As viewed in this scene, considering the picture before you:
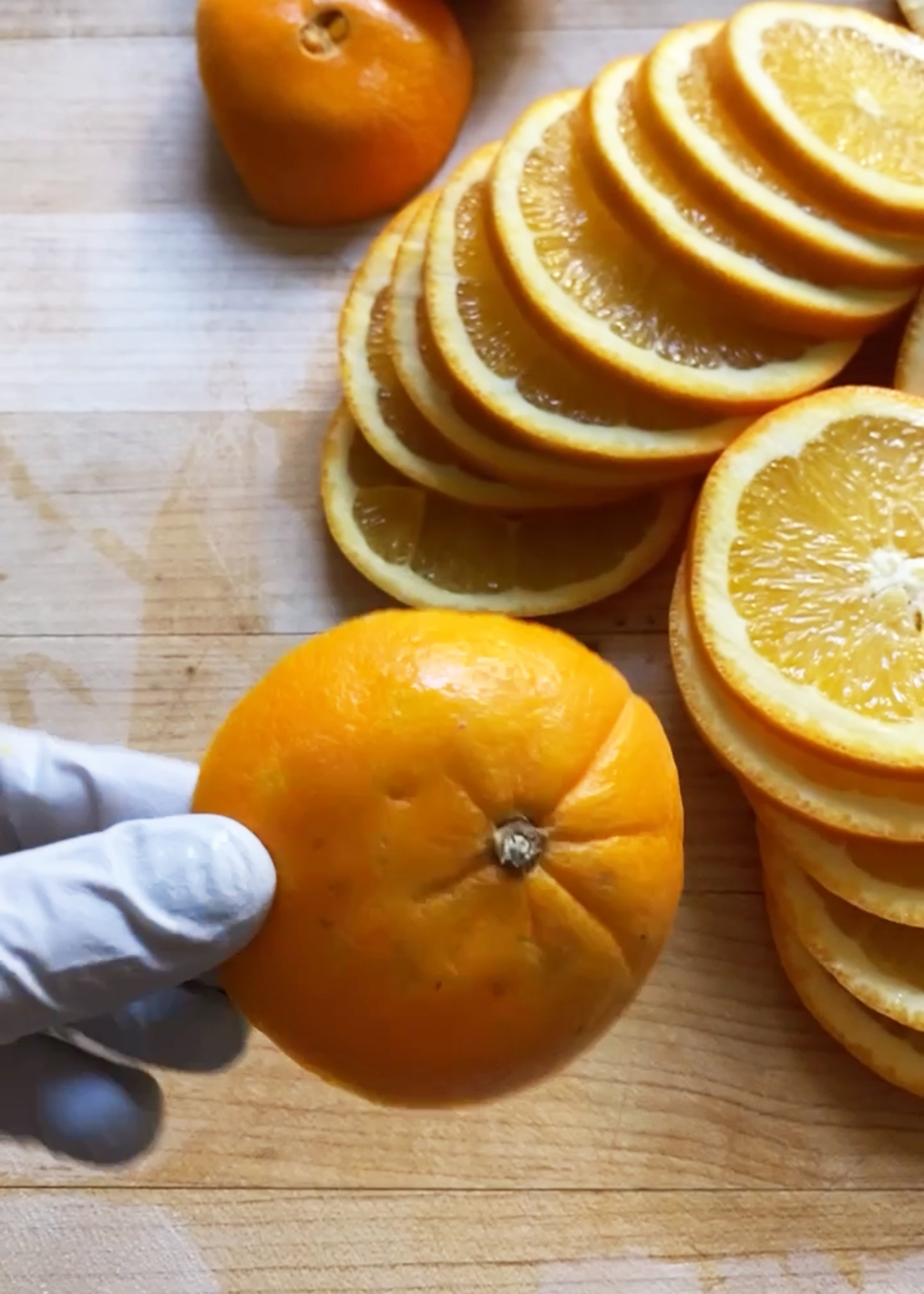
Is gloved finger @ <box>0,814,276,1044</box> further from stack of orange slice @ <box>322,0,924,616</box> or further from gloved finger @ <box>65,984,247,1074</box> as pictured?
stack of orange slice @ <box>322,0,924,616</box>

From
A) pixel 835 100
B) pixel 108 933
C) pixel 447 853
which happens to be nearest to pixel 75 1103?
pixel 108 933

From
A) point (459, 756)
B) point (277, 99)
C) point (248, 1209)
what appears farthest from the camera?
point (277, 99)

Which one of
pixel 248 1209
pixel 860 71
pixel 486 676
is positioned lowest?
pixel 248 1209

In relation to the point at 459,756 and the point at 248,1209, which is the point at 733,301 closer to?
the point at 459,756

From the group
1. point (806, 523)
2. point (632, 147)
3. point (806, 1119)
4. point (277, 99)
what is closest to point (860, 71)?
point (632, 147)

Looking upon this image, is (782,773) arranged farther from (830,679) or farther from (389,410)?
(389,410)
